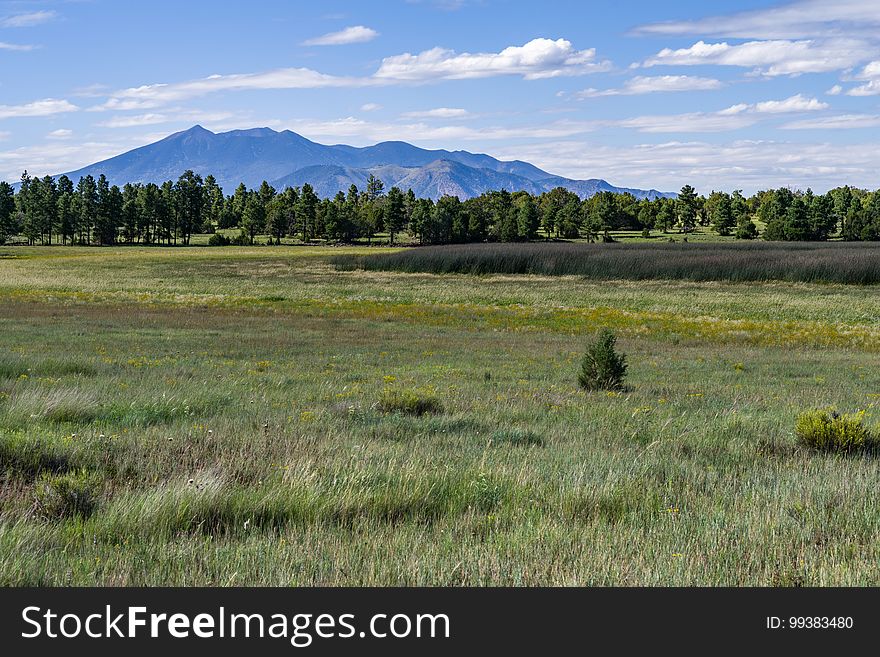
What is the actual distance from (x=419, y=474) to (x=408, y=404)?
15.3 feet

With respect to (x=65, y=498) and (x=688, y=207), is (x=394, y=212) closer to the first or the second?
(x=688, y=207)

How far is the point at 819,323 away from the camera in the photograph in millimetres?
37344

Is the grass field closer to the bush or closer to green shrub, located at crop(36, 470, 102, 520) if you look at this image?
green shrub, located at crop(36, 470, 102, 520)

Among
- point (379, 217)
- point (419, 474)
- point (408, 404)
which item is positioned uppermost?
point (379, 217)

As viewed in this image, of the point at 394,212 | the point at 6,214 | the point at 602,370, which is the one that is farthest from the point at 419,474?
the point at 6,214

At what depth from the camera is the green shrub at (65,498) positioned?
550cm

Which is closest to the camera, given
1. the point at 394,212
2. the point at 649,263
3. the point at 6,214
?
the point at 649,263

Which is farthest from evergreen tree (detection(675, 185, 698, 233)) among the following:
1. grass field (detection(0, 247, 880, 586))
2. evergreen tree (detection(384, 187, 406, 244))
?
grass field (detection(0, 247, 880, 586))

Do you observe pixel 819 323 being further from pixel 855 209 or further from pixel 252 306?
pixel 855 209

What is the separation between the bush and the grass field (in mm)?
584

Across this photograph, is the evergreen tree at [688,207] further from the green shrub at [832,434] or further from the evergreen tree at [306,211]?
the green shrub at [832,434]

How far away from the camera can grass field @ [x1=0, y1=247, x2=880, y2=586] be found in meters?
4.64

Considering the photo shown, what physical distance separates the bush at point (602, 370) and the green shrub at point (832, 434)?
21.2ft

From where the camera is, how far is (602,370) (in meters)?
15.4
